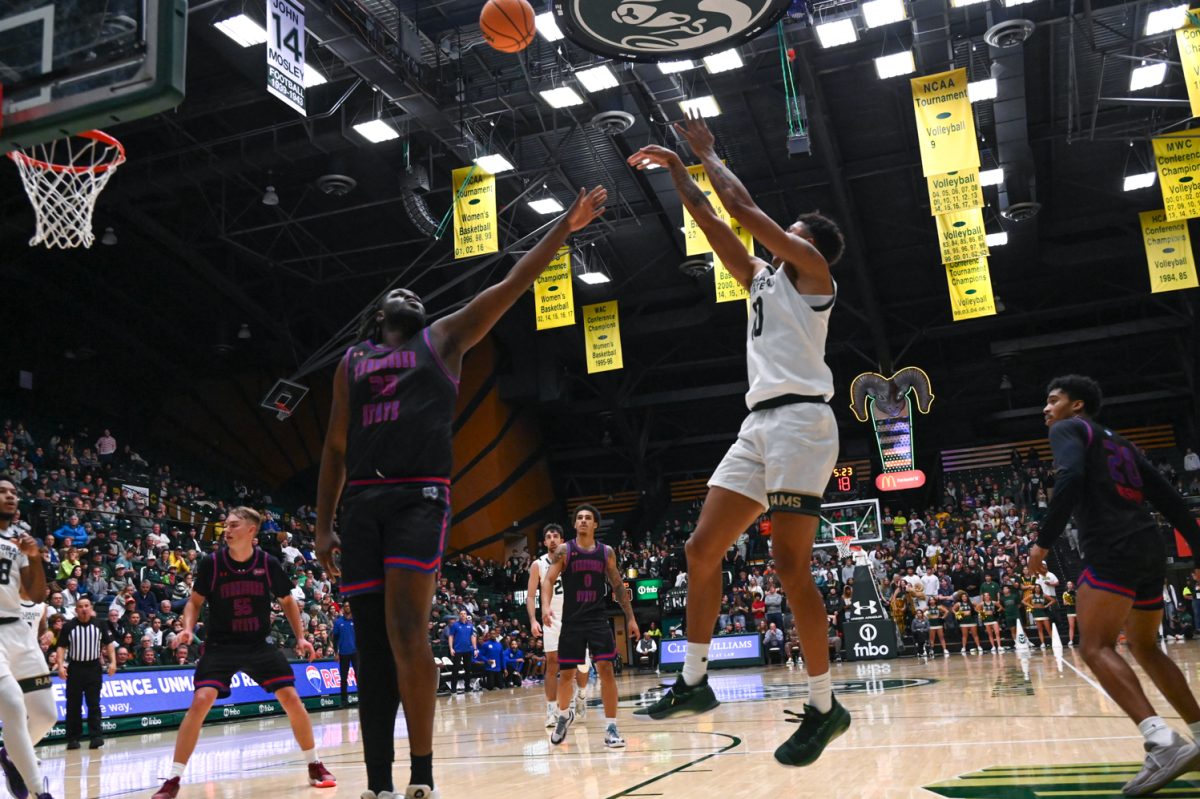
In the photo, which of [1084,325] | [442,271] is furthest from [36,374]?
[1084,325]

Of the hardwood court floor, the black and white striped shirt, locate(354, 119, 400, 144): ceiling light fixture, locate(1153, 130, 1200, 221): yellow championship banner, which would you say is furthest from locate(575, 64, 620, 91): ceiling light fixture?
the black and white striped shirt

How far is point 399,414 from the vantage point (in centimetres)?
435

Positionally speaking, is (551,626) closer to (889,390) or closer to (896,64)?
(896,64)

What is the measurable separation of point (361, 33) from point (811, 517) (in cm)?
1377

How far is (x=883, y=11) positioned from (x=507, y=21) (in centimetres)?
593

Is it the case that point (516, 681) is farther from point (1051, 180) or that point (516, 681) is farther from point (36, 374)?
point (1051, 180)

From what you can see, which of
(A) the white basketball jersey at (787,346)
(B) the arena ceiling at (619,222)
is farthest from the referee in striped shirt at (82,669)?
(A) the white basketball jersey at (787,346)

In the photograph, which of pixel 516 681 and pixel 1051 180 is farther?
pixel 516 681

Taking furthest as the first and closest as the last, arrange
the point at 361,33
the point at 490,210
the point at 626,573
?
the point at 626,573 → the point at 490,210 → the point at 361,33

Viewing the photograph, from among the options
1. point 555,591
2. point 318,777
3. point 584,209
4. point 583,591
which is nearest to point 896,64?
point 555,591

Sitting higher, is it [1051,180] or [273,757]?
[1051,180]

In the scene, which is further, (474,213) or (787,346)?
(474,213)

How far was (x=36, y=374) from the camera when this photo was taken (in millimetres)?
27766

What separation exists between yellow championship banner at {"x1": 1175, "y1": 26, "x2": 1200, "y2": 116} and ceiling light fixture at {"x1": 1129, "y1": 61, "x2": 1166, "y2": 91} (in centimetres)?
165
